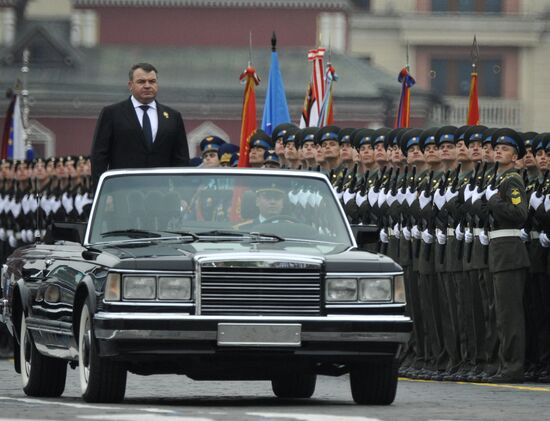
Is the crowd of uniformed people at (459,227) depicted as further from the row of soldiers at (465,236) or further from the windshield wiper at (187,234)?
the windshield wiper at (187,234)

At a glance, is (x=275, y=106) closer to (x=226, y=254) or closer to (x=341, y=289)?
(x=341, y=289)

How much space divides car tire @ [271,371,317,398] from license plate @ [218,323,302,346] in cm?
194

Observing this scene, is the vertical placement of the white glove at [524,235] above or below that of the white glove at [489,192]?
below

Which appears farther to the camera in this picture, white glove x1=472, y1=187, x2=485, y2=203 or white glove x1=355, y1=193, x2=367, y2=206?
white glove x1=355, y1=193, x2=367, y2=206

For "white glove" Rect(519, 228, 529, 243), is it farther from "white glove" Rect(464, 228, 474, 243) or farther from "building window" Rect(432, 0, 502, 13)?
"building window" Rect(432, 0, 502, 13)

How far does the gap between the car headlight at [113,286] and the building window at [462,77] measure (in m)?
82.6

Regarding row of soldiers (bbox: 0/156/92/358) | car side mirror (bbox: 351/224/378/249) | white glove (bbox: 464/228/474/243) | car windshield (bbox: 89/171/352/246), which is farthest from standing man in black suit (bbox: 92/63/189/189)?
row of soldiers (bbox: 0/156/92/358)

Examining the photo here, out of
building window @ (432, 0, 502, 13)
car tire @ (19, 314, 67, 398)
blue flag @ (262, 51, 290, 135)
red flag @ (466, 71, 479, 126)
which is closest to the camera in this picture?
car tire @ (19, 314, 67, 398)

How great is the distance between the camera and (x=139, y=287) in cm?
1489

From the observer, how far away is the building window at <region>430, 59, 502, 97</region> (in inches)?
3861

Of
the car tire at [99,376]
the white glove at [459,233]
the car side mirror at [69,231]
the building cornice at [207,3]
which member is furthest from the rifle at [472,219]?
the building cornice at [207,3]

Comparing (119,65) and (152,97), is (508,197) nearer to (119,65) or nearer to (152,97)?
(152,97)

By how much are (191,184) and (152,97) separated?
216 cm

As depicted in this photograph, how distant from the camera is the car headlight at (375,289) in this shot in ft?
49.6
